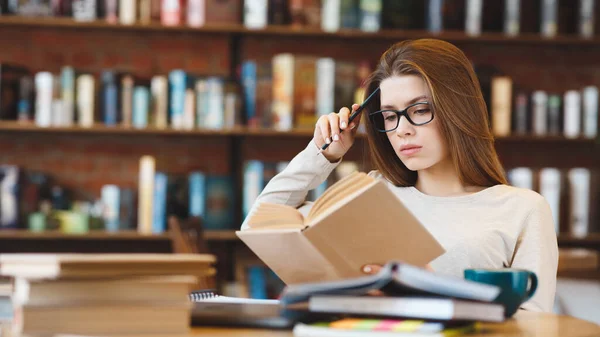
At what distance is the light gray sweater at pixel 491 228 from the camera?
1489 mm

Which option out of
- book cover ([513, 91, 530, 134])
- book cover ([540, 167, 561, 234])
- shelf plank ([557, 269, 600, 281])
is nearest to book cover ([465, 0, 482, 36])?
book cover ([513, 91, 530, 134])

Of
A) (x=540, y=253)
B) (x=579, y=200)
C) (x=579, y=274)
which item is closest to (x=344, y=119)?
(x=540, y=253)

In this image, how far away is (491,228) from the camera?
5.17 feet

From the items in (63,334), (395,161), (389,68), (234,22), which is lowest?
(63,334)

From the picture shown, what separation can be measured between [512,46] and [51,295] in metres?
3.13

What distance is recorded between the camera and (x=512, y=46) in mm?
3729

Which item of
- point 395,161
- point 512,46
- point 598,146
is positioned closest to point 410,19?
point 512,46

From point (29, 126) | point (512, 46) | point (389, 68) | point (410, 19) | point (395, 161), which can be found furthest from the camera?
point (512, 46)

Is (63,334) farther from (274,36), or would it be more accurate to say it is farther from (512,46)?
(512,46)

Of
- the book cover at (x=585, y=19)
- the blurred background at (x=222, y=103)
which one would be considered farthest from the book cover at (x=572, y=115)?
the book cover at (x=585, y=19)

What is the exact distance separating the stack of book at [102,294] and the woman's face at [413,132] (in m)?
0.73

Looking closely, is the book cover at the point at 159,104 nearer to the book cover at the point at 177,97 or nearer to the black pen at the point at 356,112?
the book cover at the point at 177,97

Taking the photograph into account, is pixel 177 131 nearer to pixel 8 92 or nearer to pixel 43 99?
pixel 43 99

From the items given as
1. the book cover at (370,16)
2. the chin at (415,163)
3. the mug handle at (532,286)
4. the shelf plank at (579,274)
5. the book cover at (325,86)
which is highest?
the book cover at (370,16)
